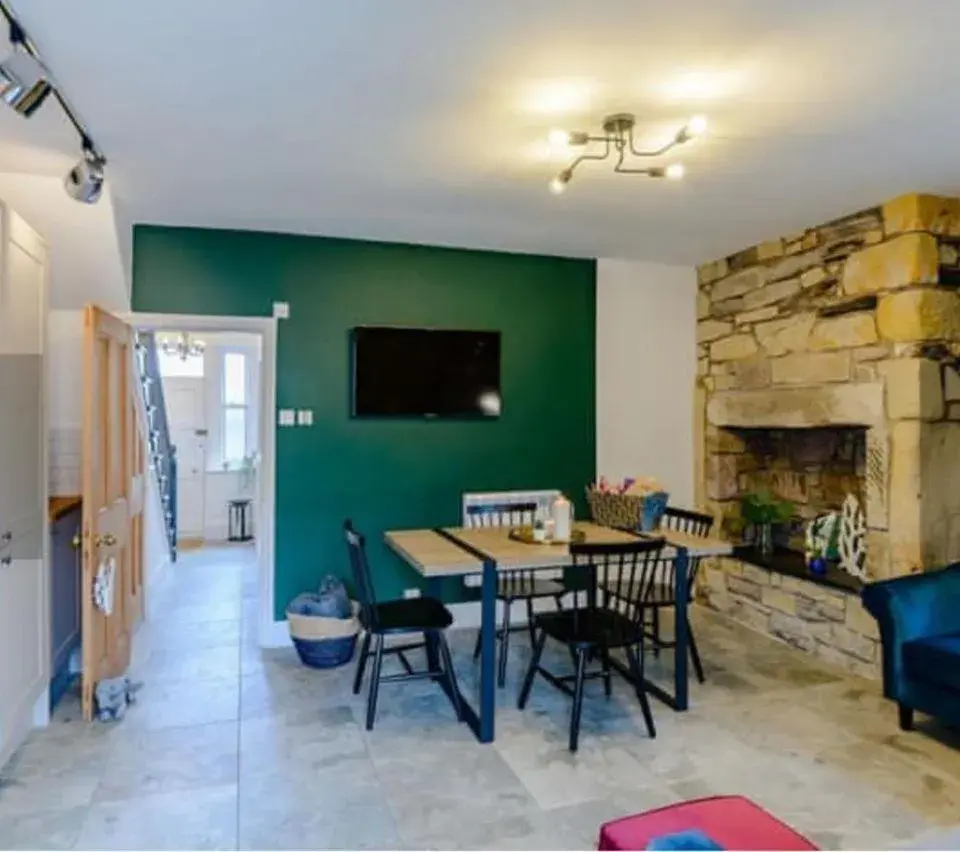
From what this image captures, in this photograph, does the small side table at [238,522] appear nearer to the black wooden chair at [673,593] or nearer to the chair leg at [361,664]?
the chair leg at [361,664]

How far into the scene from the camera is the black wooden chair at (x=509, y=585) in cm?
389

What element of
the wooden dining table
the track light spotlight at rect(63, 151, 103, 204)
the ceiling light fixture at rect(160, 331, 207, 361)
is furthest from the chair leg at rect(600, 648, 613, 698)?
the ceiling light fixture at rect(160, 331, 207, 361)

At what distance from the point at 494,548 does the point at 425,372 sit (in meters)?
1.63

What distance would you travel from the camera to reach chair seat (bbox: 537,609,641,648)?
10.3 feet

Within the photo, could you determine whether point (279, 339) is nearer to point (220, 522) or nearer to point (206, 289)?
point (206, 289)

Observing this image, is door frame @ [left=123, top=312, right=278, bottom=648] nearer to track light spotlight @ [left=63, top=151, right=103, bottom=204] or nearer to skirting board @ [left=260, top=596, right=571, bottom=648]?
skirting board @ [left=260, top=596, right=571, bottom=648]

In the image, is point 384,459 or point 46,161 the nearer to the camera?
point 46,161

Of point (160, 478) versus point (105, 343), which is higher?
point (105, 343)

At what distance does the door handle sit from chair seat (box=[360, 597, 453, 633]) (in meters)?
1.26

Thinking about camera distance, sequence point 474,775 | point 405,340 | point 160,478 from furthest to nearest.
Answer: point 160,478, point 405,340, point 474,775

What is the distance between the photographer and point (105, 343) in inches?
142

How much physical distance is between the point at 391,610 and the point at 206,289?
2215 millimetres

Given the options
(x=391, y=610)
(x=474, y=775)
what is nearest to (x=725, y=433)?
(x=391, y=610)

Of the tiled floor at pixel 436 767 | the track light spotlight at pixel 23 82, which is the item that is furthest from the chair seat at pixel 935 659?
the track light spotlight at pixel 23 82
